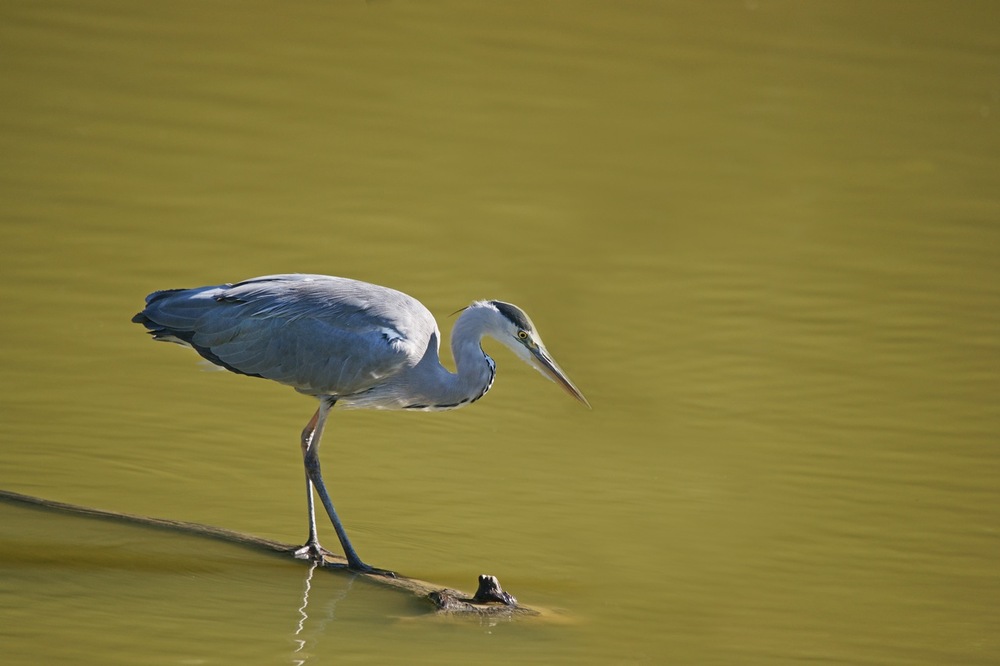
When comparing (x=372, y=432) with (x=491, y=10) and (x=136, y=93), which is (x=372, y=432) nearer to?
(x=136, y=93)

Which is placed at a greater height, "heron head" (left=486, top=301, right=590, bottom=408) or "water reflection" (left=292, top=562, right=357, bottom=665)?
"heron head" (left=486, top=301, right=590, bottom=408)

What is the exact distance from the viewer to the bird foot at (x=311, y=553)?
7176 mm

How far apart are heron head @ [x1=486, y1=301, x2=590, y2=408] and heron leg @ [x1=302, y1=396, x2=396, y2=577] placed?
3.25ft

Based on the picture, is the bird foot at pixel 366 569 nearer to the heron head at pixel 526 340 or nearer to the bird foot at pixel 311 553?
the bird foot at pixel 311 553

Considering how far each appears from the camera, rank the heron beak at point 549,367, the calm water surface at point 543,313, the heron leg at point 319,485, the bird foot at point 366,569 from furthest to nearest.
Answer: the heron beak at point 549,367 → the heron leg at point 319,485 → the bird foot at point 366,569 → the calm water surface at point 543,313

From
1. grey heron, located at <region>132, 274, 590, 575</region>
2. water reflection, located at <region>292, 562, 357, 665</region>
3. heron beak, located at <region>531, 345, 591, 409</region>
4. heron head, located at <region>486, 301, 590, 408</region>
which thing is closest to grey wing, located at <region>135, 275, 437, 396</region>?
grey heron, located at <region>132, 274, 590, 575</region>

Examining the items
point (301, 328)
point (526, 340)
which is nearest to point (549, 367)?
point (526, 340)

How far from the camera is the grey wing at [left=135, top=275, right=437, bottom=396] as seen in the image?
24.8 ft

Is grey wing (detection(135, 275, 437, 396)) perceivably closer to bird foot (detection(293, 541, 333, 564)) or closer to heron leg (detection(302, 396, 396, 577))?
heron leg (detection(302, 396, 396, 577))

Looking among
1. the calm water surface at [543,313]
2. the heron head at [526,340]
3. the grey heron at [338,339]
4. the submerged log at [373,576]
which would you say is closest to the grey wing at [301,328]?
the grey heron at [338,339]

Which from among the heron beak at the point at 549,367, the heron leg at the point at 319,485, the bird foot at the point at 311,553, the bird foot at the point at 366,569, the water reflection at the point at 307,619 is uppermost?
the heron beak at the point at 549,367

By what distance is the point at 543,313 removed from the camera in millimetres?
11109

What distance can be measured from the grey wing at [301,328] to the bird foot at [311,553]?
0.86 metres

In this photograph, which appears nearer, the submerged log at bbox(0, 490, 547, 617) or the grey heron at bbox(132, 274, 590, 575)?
the submerged log at bbox(0, 490, 547, 617)
